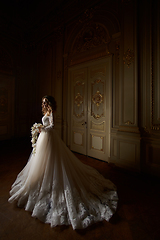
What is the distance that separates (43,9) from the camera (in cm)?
500

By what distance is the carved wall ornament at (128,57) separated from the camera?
302 cm

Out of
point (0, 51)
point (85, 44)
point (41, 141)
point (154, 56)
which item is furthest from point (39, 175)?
point (0, 51)

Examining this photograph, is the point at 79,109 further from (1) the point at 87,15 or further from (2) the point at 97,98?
(1) the point at 87,15

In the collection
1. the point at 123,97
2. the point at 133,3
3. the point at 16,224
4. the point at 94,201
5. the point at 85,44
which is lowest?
the point at 16,224

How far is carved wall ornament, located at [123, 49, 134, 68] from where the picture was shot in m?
3.02

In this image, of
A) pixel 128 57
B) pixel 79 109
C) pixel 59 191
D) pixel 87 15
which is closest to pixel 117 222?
pixel 59 191

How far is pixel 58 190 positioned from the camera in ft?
5.83

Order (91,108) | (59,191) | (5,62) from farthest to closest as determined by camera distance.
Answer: (5,62) → (91,108) → (59,191)

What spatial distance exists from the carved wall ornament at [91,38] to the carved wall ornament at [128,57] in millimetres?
775

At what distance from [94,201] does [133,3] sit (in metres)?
3.94

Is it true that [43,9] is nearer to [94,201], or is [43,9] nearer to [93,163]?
[93,163]

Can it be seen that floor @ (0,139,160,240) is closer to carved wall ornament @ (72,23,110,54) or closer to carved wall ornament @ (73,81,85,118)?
carved wall ornament @ (73,81,85,118)

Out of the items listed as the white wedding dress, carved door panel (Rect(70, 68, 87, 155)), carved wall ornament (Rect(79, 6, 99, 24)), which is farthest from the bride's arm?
carved wall ornament (Rect(79, 6, 99, 24))

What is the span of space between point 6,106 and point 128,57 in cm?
523
